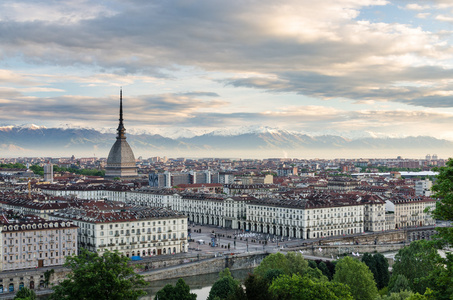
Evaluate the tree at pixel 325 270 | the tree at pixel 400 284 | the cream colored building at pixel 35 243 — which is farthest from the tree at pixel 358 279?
the cream colored building at pixel 35 243

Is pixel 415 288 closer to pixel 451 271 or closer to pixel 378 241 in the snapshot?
pixel 451 271

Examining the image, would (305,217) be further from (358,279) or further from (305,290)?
(305,290)

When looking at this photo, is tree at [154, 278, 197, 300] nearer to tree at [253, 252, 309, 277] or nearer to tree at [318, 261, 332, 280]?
tree at [253, 252, 309, 277]

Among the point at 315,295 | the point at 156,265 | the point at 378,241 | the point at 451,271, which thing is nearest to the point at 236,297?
the point at 315,295

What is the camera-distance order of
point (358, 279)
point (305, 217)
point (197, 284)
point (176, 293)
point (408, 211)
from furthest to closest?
point (408, 211)
point (305, 217)
point (197, 284)
point (358, 279)
point (176, 293)

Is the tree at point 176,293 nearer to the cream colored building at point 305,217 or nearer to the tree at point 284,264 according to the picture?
the tree at point 284,264

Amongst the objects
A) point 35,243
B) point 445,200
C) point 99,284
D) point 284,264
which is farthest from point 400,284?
point 35,243

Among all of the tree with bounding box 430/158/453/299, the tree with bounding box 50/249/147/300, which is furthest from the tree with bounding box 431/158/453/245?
the tree with bounding box 50/249/147/300
